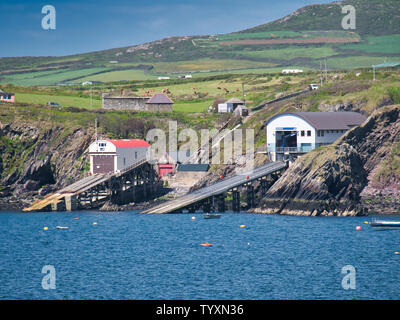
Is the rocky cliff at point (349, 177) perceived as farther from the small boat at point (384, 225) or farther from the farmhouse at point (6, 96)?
the farmhouse at point (6, 96)

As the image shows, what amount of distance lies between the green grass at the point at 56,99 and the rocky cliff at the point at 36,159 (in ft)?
78.5

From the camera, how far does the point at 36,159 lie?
119 metres

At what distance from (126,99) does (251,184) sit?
5924cm

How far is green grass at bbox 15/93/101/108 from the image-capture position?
491 feet

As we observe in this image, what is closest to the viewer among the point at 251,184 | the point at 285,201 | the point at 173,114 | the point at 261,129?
the point at 285,201

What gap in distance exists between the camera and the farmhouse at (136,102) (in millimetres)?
149875

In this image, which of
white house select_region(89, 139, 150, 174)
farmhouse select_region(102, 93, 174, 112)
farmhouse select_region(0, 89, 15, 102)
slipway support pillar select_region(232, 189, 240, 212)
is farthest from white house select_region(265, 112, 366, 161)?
farmhouse select_region(0, 89, 15, 102)

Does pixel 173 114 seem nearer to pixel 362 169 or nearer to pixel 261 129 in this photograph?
pixel 261 129

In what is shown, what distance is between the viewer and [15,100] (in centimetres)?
14662

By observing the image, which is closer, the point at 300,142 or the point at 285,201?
the point at 285,201

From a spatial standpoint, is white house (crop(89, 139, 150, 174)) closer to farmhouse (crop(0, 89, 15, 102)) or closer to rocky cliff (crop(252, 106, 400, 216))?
rocky cliff (crop(252, 106, 400, 216))

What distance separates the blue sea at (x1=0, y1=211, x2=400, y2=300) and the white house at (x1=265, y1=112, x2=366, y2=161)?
14.6m
